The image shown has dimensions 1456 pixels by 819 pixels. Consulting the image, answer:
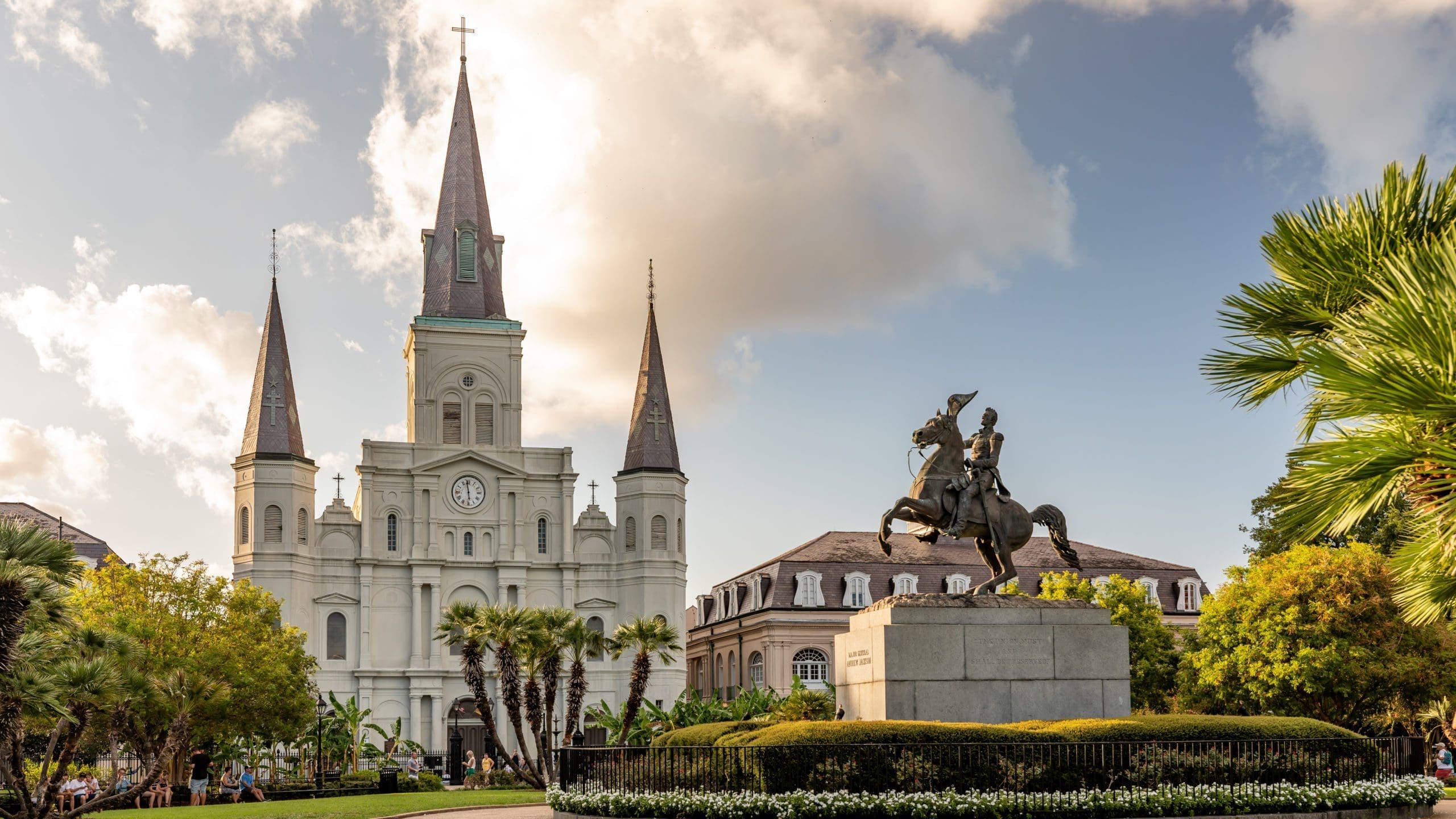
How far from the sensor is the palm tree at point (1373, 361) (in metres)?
9.11

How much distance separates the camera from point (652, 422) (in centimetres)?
8012

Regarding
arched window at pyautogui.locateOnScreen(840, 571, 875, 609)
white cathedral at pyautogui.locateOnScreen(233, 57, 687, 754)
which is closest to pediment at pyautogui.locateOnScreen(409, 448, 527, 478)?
white cathedral at pyautogui.locateOnScreen(233, 57, 687, 754)

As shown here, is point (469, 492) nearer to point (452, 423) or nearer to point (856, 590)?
point (452, 423)

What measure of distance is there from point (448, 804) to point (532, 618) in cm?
1431

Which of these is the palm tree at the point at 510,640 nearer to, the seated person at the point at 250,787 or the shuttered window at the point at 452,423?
the seated person at the point at 250,787

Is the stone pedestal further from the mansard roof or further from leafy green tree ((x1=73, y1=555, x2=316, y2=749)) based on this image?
the mansard roof

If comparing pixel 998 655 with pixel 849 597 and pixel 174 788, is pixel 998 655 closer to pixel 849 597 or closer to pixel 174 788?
pixel 174 788

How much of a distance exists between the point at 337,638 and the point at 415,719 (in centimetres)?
592

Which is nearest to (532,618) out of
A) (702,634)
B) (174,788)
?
(174,788)

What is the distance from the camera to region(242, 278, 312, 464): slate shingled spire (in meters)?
74.6

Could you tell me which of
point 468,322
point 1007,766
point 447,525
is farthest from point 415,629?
point 1007,766

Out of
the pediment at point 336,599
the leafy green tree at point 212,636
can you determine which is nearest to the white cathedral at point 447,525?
the pediment at point 336,599

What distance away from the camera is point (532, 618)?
146 ft

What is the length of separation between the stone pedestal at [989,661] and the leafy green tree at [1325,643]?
982 inches
